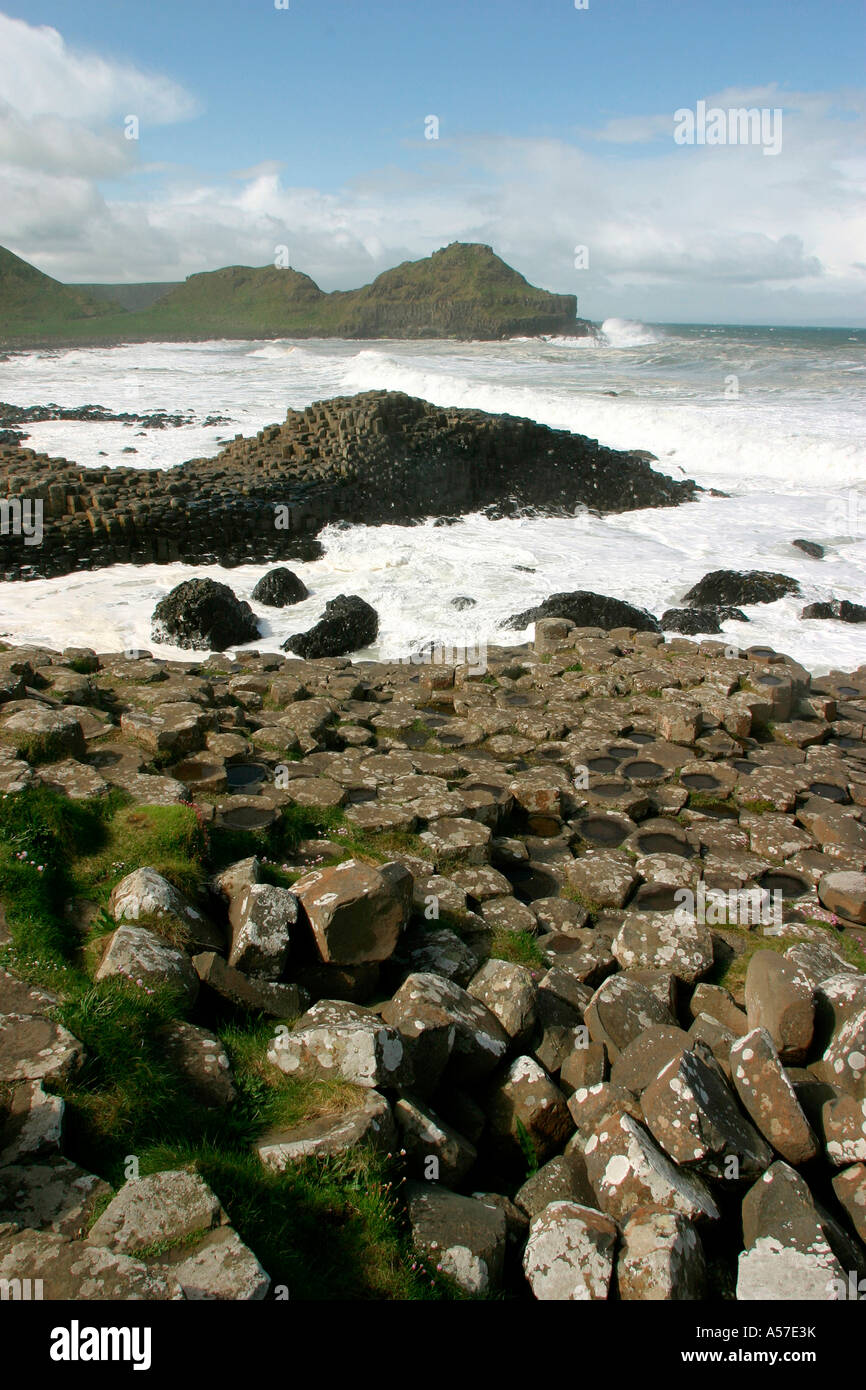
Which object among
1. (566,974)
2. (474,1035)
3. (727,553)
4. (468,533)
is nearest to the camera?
(474,1035)

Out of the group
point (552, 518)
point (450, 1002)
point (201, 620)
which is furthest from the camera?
point (552, 518)

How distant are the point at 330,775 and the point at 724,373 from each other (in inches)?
1920

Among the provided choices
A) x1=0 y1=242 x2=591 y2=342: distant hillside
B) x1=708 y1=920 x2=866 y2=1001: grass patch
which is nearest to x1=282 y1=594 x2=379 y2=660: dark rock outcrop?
x1=708 y1=920 x2=866 y2=1001: grass patch

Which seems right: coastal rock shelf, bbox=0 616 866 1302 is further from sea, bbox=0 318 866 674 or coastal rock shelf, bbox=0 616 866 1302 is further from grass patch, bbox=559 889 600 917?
sea, bbox=0 318 866 674

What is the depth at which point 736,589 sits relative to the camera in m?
15.9

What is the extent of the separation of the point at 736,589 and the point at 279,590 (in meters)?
8.17

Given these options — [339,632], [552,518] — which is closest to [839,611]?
[339,632]

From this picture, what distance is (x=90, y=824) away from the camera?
5.68 meters

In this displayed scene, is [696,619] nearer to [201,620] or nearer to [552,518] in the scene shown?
[201,620]

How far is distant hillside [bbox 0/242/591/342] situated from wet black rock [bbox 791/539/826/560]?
98.7 m

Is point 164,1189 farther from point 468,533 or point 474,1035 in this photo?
point 468,533

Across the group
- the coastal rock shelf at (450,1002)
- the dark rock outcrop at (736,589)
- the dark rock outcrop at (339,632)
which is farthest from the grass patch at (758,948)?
the dark rock outcrop at (736,589)
